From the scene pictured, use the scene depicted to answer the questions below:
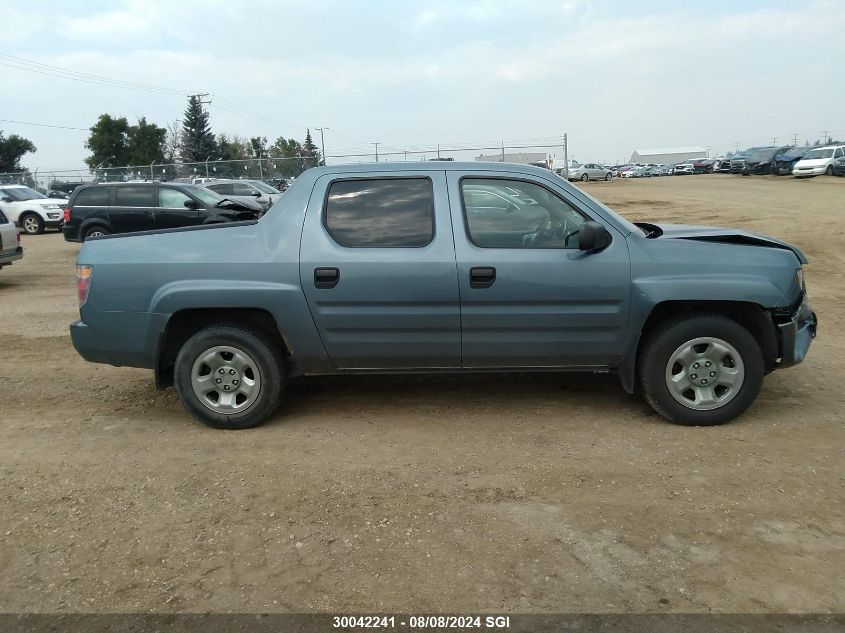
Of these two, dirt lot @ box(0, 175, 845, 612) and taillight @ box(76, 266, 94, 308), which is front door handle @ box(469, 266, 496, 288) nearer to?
dirt lot @ box(0, 175, 845, 612)

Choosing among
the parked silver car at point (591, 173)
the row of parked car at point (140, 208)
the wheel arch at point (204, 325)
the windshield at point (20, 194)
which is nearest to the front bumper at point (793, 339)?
the wheel arch at point (204, 325)

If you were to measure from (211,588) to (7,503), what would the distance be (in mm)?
1606

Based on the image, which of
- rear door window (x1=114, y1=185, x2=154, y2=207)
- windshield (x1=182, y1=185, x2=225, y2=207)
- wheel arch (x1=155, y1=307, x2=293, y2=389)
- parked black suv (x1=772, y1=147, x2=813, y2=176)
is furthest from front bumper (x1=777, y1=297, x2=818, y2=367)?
parked black suv (x1=772, y1=147, x2=813, y2=176)

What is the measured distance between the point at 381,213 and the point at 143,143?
69408 millimetres

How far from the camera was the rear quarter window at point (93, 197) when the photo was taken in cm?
1561

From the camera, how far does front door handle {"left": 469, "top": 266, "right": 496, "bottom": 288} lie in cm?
445

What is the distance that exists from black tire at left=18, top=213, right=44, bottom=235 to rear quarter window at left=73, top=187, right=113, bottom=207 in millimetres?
8279

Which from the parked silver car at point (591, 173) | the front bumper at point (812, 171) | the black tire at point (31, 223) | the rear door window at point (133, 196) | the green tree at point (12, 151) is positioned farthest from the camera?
the green tree at point (12, 151)

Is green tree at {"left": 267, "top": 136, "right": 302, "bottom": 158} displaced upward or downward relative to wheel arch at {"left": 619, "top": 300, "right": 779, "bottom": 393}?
upward

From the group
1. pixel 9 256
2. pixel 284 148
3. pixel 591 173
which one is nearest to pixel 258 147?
pixel 284 148

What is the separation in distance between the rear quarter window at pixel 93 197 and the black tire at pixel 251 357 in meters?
12.6

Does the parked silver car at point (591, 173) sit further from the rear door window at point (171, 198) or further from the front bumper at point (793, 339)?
the front bumper at point (793, 339)

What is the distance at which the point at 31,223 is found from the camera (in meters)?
22.6

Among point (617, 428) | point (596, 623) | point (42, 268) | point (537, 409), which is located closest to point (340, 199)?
point (537, 409)
